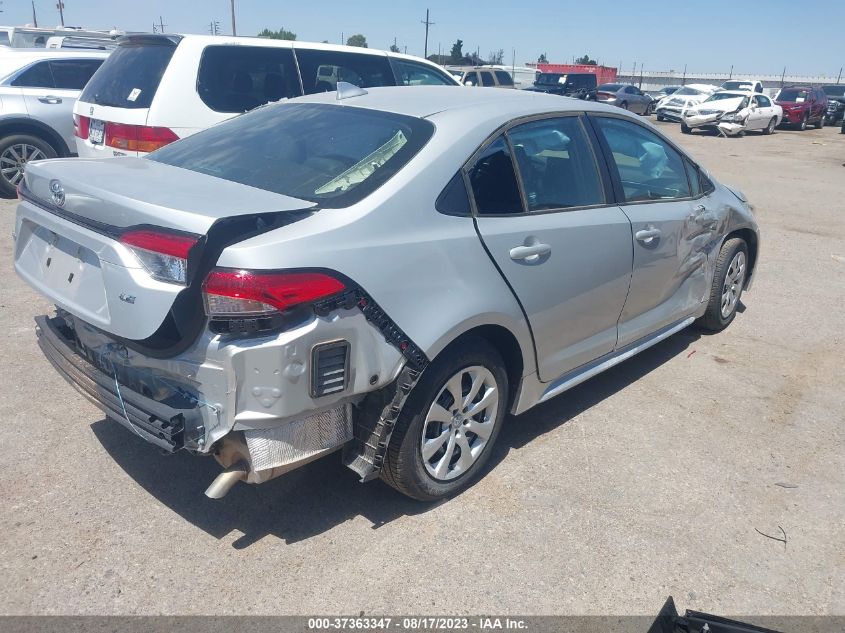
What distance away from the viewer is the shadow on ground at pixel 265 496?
307 centimetres

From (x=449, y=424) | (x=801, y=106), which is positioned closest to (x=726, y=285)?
(x=449, y=424)

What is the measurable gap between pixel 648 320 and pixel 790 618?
80.0 inches

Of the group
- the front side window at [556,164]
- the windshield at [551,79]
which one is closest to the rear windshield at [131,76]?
the front side window at [556,164]

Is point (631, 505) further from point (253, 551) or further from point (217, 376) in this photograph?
point (217, 376)

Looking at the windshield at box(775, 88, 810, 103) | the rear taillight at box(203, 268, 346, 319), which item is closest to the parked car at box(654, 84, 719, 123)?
the windshield at box(775, 88, 810, 103)

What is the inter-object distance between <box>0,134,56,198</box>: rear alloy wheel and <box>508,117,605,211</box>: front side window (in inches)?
295

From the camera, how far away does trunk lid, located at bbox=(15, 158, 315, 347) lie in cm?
247

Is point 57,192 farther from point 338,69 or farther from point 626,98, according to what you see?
point 626,98

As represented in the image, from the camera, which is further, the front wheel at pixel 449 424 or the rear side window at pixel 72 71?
the rear side window at pixel 72 71

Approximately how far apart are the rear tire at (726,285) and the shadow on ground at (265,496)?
7.72ft

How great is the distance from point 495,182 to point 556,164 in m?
0.58

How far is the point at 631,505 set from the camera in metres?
3.33

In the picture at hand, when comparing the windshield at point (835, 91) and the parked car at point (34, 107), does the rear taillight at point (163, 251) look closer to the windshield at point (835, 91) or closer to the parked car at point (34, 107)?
A: the parked car at point (34, 107)

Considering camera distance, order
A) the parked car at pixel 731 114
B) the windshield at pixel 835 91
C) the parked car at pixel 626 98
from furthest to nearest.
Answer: the windshield at pixel 835 91 < the parked car at pixel 626 98 < the parked car at pixel 731 114
